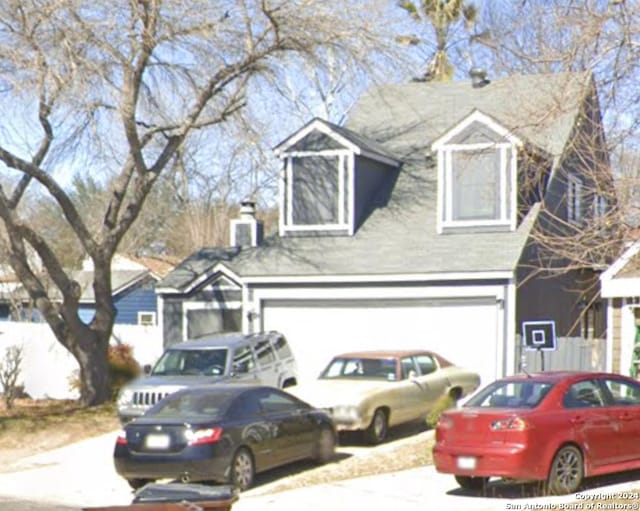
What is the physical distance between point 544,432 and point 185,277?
15923mm

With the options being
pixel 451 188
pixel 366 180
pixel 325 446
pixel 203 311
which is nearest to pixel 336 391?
pixel 325 446

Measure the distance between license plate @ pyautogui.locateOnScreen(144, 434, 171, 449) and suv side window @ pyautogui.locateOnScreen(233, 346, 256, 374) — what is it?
5.81 meters

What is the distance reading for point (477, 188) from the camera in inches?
995

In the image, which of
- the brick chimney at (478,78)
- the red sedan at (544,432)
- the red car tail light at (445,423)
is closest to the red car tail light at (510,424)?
the red sedan at (544,432)

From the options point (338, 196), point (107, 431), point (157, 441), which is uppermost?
point (338, 196)

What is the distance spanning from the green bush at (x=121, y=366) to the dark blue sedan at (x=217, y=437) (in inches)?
425

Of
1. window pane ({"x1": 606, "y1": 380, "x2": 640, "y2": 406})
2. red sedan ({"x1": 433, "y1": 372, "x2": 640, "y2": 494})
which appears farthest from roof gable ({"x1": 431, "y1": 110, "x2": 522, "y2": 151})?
red sedan ({"x1": 433, "y1": 372, "x2": 640, "y2": 494})

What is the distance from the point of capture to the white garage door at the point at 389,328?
24.1m

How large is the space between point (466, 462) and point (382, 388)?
19.0 ft

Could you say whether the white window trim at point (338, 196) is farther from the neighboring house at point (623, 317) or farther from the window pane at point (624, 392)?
the window pane at point (624, 392)

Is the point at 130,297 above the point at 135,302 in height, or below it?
above

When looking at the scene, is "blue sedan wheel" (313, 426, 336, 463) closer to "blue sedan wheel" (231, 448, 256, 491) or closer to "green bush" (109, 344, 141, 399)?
"blue sedan wheel" (231, 448, 256, 491)

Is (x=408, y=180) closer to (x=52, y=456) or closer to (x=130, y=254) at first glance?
(x=52, y=456)

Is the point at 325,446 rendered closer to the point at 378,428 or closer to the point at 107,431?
the point at 378,428
